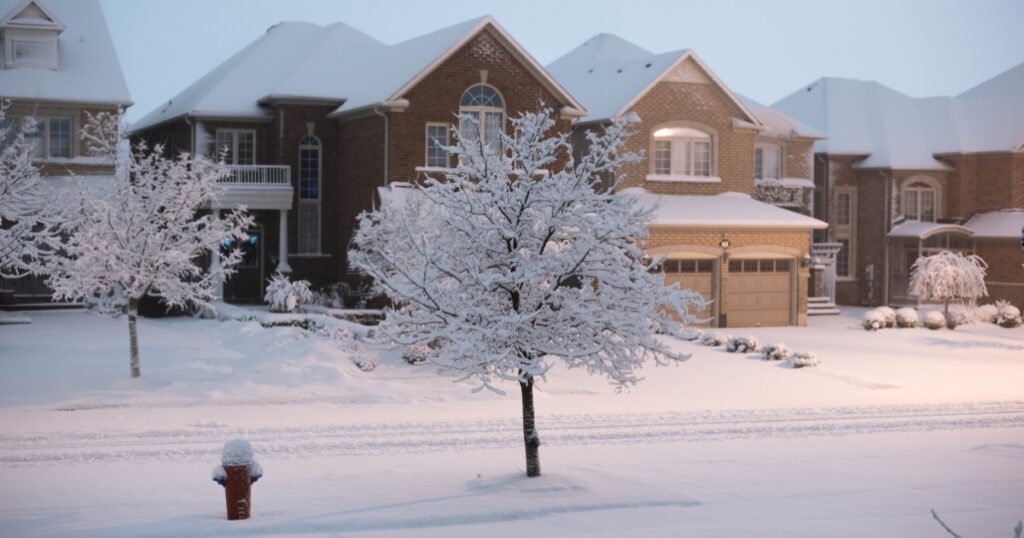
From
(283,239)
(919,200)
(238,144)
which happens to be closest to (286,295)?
(283,239)

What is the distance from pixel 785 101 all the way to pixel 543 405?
1249 inches

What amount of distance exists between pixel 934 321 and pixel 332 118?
19.8 meters

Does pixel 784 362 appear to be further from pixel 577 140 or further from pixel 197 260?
pixel 197 260

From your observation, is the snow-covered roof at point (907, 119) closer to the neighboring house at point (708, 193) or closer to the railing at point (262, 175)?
the neighboring house at point (708, 193)

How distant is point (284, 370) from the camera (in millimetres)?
22938

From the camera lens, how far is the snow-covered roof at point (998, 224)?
4278 centimetres

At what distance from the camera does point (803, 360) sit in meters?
26.9

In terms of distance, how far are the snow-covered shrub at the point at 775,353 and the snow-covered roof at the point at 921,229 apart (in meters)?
17.1

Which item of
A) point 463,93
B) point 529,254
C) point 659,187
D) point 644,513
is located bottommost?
point 644,513

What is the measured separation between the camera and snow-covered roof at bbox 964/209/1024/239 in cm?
4278

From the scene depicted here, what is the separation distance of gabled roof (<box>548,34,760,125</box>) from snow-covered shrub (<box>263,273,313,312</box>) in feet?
37.8

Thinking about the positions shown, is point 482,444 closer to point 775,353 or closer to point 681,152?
point 775,353

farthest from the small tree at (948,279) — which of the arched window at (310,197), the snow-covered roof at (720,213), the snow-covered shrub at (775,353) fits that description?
the arched window at (310,197)

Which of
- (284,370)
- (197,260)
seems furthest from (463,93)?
(284,370)
